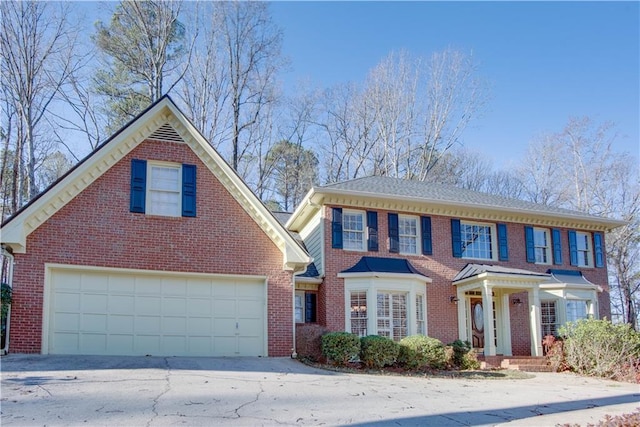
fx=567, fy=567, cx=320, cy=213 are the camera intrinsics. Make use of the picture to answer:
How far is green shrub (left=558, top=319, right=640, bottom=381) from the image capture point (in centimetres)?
1570

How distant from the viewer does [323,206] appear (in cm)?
1828

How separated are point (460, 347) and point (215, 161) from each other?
8790mm

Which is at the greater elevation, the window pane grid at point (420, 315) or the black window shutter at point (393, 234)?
the black window shutter at point (393, 234)

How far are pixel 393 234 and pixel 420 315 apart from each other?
2.78 metres

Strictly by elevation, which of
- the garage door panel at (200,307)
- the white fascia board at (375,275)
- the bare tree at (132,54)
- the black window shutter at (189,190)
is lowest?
the garage door panel at (200,307)

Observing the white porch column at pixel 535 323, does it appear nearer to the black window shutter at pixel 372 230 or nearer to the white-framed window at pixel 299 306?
the black window shutter at pixel 372 230

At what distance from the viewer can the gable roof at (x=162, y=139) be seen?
13.5m

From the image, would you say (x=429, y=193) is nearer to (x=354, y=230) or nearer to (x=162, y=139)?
(x=354, y=230)

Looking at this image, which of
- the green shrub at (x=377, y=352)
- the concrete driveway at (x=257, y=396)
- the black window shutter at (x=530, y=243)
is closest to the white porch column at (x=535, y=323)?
the black window shutter at (x=530, y=243)

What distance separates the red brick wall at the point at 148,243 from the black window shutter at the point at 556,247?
11.4 m

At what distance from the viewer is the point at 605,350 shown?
15945 mm

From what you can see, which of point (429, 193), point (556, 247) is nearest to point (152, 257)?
point (429, 193)

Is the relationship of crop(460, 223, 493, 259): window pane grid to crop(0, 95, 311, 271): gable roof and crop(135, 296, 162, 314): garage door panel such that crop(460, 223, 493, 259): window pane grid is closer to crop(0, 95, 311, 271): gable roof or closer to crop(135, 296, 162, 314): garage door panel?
crop(0, 95, 311, 271): gable roof

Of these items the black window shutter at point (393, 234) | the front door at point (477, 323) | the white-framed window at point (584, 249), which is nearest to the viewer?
the black window shutter at point (393, 234)
